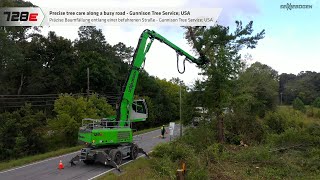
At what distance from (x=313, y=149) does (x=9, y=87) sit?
1566 inches

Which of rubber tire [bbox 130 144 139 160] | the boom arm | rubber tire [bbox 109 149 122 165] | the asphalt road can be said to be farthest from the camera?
rubber tire [bbox 130 144 139 160]

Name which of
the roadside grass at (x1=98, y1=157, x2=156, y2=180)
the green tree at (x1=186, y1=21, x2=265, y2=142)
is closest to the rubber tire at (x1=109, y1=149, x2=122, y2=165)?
the roadside grass at (x1=98, y1=157, x2=156, y2=180)

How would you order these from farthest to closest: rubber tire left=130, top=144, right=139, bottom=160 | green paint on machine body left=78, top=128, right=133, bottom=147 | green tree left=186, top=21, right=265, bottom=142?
1. green tree left=186, top=21, right=265, bottom=142
2. rubber tire left=130, top=144, right=139, bottom=160
3. green paint on machine body left=78, top=128, right=133, bottom=147

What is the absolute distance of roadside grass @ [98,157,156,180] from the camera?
1442 cm

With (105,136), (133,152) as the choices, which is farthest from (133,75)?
(133,152)

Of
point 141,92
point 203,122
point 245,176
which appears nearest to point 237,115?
point 203,122

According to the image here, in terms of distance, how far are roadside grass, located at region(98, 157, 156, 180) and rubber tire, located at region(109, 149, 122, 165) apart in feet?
1.45

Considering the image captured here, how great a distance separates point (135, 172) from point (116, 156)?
9.80ft

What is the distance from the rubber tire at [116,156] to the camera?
1789cm

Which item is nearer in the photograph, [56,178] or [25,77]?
[56,178]

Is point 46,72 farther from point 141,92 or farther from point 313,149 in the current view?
point 313,149

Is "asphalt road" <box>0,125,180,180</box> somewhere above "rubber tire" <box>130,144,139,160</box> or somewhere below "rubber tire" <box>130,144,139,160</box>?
below

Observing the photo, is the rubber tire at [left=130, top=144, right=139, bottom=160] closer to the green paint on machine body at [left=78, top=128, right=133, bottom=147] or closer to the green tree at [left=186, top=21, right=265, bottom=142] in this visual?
the green paint on machine body at [left=78, top=128, right=133, bottom=147]

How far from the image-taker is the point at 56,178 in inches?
617
